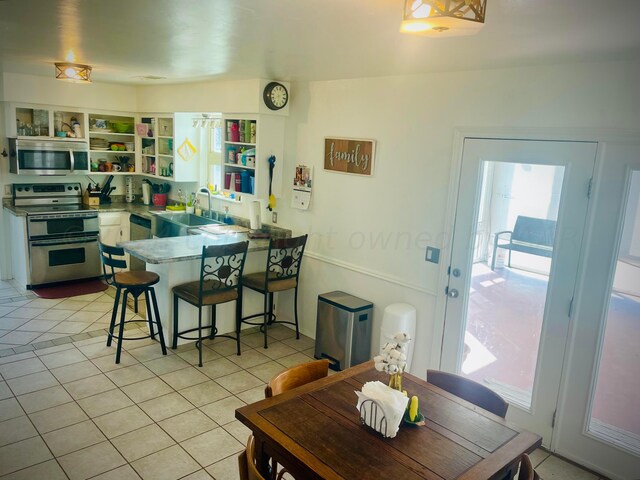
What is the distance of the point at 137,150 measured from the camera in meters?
6.84

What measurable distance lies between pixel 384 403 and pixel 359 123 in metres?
2.87

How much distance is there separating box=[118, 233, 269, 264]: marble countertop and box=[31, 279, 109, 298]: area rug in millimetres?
1648

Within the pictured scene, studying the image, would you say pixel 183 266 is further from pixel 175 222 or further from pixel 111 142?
pixel 111 142

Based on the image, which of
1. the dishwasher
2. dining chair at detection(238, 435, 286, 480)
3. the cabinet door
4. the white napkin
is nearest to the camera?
dining chair at detection(238, 435, 286, 480)

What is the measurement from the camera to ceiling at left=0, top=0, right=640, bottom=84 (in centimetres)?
202

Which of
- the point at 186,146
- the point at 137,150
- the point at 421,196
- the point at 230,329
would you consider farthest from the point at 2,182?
the point at 421,196

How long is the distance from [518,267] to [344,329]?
1544 mm

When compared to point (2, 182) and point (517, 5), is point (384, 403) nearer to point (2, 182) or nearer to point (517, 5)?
point (517, 5)

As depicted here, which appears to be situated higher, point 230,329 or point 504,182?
point 504,182

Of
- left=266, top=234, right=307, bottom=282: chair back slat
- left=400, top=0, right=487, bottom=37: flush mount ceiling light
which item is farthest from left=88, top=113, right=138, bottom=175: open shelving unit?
left=400, top=0, right=487, bottom=37: flush mount ceiling light

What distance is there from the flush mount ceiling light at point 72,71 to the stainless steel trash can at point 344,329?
2.90 m

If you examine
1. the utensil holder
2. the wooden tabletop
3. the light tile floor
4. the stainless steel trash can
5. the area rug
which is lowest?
the light tile floor

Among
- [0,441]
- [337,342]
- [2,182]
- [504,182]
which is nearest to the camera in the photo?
[0,441]

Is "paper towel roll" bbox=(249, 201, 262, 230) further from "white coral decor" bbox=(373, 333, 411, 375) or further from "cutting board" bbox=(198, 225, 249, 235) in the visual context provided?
"white coral decor" bbox=(373, 333, 411, 375)
